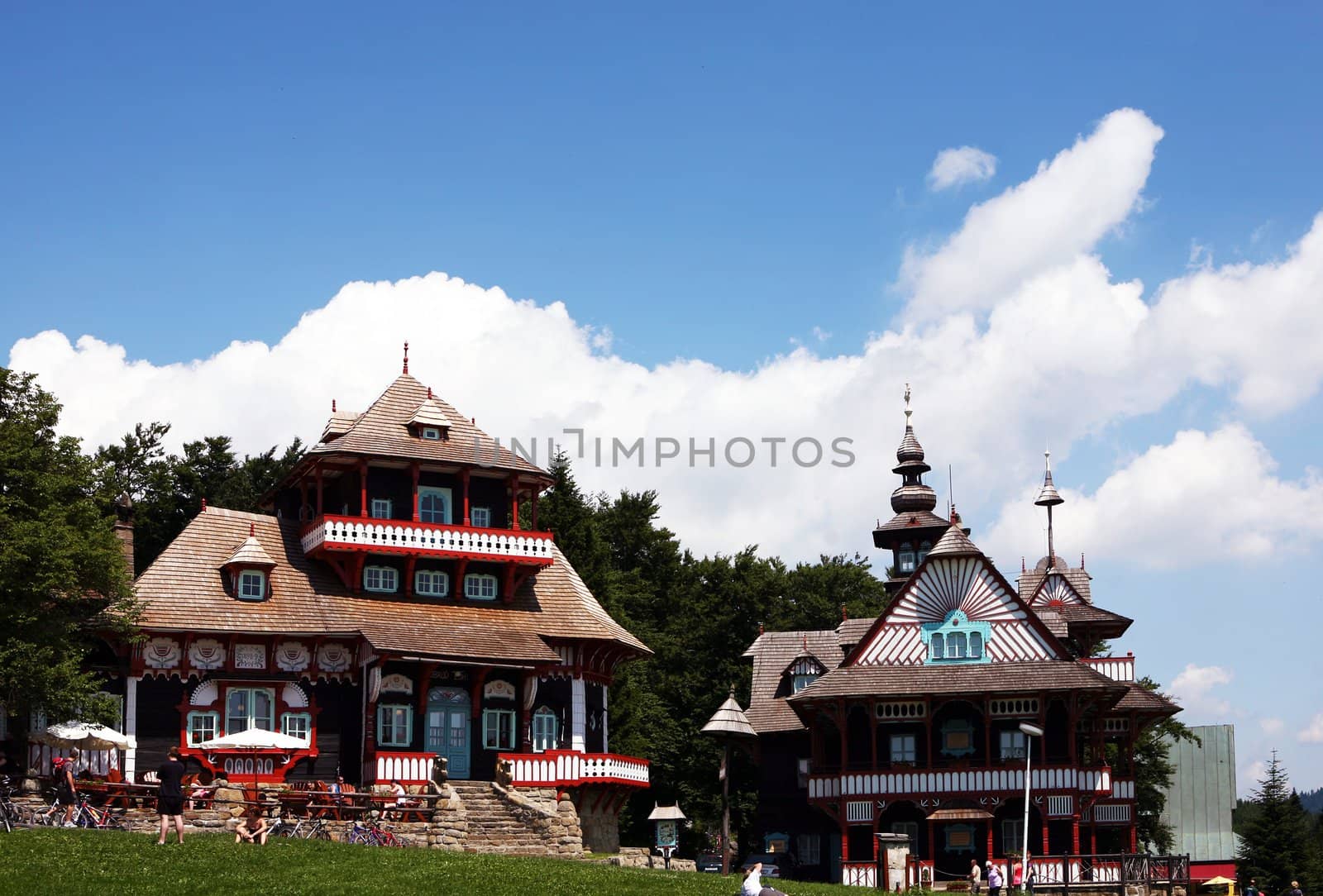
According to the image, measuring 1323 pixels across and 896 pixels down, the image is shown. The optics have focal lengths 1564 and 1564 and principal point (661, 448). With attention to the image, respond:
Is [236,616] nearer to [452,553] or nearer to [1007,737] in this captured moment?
[452,553]

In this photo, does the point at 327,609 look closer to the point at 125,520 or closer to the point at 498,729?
the point at 498,729

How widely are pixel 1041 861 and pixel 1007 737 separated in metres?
5.19

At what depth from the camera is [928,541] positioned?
6944 centimetres

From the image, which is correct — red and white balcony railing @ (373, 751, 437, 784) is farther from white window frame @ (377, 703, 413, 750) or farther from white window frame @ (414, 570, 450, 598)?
white window frame @ (414, 570, 450, 598)

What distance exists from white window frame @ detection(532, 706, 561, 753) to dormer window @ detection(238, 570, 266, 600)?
29.4 ft

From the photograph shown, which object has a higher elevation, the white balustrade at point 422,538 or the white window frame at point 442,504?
the white window frame at point 442,504

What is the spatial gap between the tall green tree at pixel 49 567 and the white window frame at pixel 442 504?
10.4 metres

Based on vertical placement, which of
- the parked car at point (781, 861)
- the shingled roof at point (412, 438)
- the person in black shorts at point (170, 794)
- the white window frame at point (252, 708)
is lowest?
the parked car at point (781, 861)

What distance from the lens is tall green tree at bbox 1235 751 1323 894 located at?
202 feet

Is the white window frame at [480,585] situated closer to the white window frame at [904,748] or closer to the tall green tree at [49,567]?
the tall green tree at [49,567]

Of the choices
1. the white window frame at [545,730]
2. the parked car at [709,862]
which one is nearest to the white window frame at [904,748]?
the parked car at [709,862]

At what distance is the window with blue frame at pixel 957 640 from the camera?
50969 millimetres

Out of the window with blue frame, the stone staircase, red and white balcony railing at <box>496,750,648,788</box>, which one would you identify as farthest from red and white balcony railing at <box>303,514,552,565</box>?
the window with blue frame

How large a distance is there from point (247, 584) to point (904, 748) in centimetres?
2191
